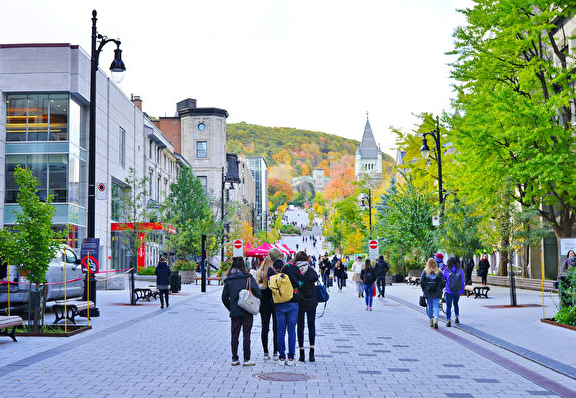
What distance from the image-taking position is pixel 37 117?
35.3m

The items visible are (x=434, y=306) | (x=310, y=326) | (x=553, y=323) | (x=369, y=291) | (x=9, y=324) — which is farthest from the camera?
(x=369, y=291)

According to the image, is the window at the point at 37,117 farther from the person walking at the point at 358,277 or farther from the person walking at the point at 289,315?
the person walking at the point at 289,315

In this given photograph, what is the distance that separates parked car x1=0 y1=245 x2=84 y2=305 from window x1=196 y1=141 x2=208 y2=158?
64.5 m

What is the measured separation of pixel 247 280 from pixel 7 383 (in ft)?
11.7

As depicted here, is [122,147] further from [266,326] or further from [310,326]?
[310,326]

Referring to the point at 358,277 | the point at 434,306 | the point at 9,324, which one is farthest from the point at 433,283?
the point at 358,277

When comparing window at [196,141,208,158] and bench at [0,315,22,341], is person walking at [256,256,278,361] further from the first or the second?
window at [196,141,208,158]

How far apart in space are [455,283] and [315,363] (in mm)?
6609

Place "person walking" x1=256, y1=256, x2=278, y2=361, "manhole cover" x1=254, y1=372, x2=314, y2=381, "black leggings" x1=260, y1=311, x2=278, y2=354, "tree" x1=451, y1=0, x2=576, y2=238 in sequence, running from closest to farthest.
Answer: "manhole cover" x1=254, y1=372, x2=314, y2=381, "person walking" x1=256, y1=256, x2=278, y2=361, "black leggings" x1=260, y1=311, x2=278, y2=354, "tree" x1=451, y1=0, x2=576, y2=238

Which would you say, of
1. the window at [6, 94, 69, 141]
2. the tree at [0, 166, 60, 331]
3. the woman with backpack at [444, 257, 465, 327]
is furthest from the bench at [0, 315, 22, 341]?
the window at [6, 94, 69, 141]

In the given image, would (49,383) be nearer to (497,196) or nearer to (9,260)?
(9,260)

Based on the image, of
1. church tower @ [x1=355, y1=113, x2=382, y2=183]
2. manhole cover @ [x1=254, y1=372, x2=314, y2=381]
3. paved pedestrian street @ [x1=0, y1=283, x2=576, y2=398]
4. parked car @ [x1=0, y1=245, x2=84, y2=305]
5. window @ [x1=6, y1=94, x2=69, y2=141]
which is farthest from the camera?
church tower @ [x1=355, y1=113, x2=382, y2=183]

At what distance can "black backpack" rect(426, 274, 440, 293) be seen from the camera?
15.5 metres

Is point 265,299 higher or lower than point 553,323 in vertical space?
higher
